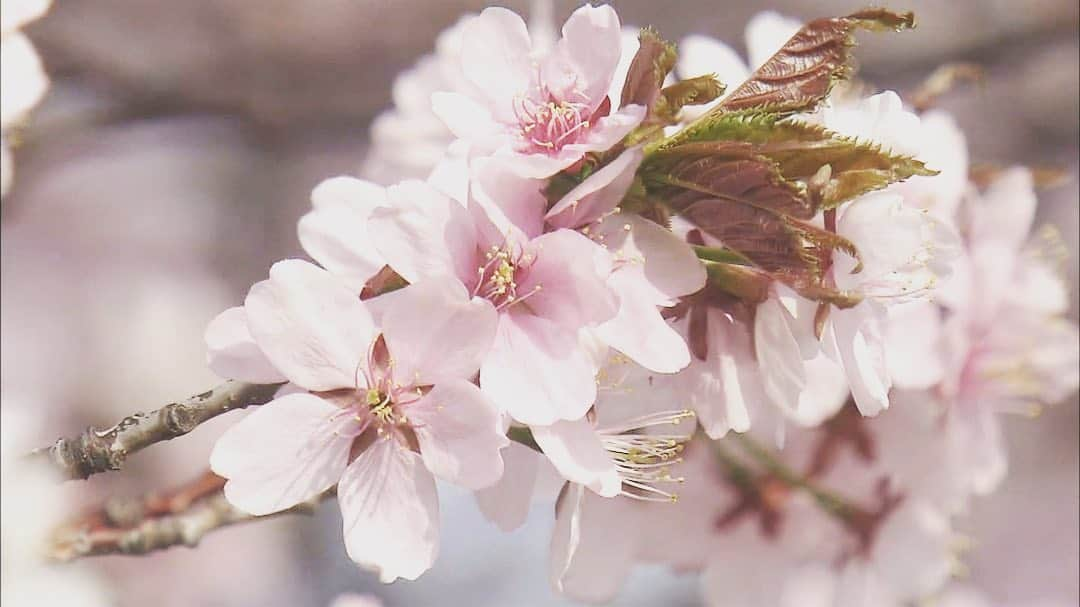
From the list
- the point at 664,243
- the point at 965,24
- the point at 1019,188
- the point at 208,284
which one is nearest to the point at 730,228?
the point at 664,243

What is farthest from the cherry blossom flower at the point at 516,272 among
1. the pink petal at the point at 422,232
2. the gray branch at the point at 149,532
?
the gray branch at the point at 149,532

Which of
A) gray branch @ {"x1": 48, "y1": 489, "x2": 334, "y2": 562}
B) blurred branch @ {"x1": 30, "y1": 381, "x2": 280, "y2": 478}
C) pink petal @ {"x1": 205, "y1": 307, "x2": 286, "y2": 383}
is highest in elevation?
pink petal @ {"x1": 205, "y1": 307, "x2": 286, "y2": 383}

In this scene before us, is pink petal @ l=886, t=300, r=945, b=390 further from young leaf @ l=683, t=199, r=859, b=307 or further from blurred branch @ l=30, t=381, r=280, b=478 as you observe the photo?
blurred branch @ l=30, t=381, r=280, b=478

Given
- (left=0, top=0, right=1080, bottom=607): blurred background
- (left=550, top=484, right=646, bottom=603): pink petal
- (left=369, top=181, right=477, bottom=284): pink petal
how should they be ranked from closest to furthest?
(left=369, top=181, right=477, bottom=284): pink petal, (left=550, top=484, right=646, bottom=603): pink petal, (left=0, top=0, right=1080, bottom=607): blurred background

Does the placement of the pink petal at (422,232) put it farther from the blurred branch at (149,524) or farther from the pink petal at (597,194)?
the blurred branch at (149,524)

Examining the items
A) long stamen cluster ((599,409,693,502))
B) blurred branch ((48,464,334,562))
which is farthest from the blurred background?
long stamen cluster ((599,409,693,502))

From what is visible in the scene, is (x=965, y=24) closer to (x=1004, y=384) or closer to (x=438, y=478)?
(x=1004, y=384)
